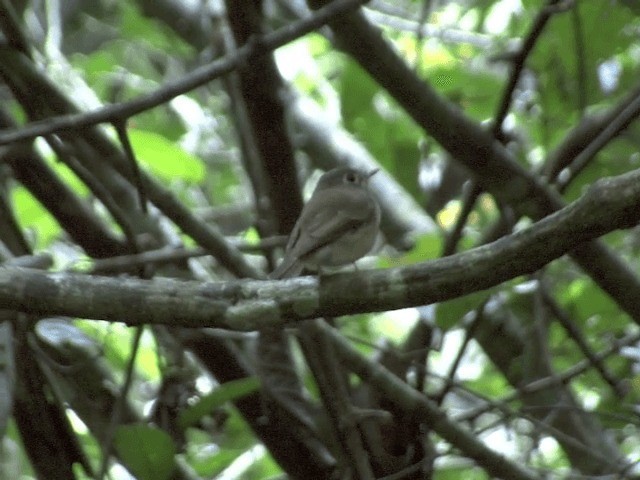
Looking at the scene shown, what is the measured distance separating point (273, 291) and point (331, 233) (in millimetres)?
597

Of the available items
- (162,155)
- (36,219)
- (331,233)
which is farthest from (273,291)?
(36,219)

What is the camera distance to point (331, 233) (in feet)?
8.74

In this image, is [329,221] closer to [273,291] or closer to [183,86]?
[183,86]

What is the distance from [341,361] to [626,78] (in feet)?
5.16

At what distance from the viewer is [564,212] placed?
6.11 feet

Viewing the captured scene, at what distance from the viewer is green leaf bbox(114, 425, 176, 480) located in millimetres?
2652

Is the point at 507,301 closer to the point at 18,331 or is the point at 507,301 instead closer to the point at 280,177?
the point at 280,177

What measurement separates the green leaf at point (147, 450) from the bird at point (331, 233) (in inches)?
20.7

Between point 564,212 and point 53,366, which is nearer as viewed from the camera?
point 564,212

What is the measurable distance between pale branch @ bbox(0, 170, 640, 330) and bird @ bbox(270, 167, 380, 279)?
424 millimetres

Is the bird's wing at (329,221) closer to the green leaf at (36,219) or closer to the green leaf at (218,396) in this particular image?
the green leaf at (218,396)

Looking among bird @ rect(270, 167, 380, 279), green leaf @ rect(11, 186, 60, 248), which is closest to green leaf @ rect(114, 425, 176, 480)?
bird @ rect(270, 167, 380, 279)

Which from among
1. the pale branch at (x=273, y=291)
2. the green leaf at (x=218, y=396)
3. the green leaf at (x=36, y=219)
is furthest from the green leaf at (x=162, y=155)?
the pale branch at (x=273, y=291)

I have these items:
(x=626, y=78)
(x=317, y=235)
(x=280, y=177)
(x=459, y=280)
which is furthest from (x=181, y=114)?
(x=459, y=280)
